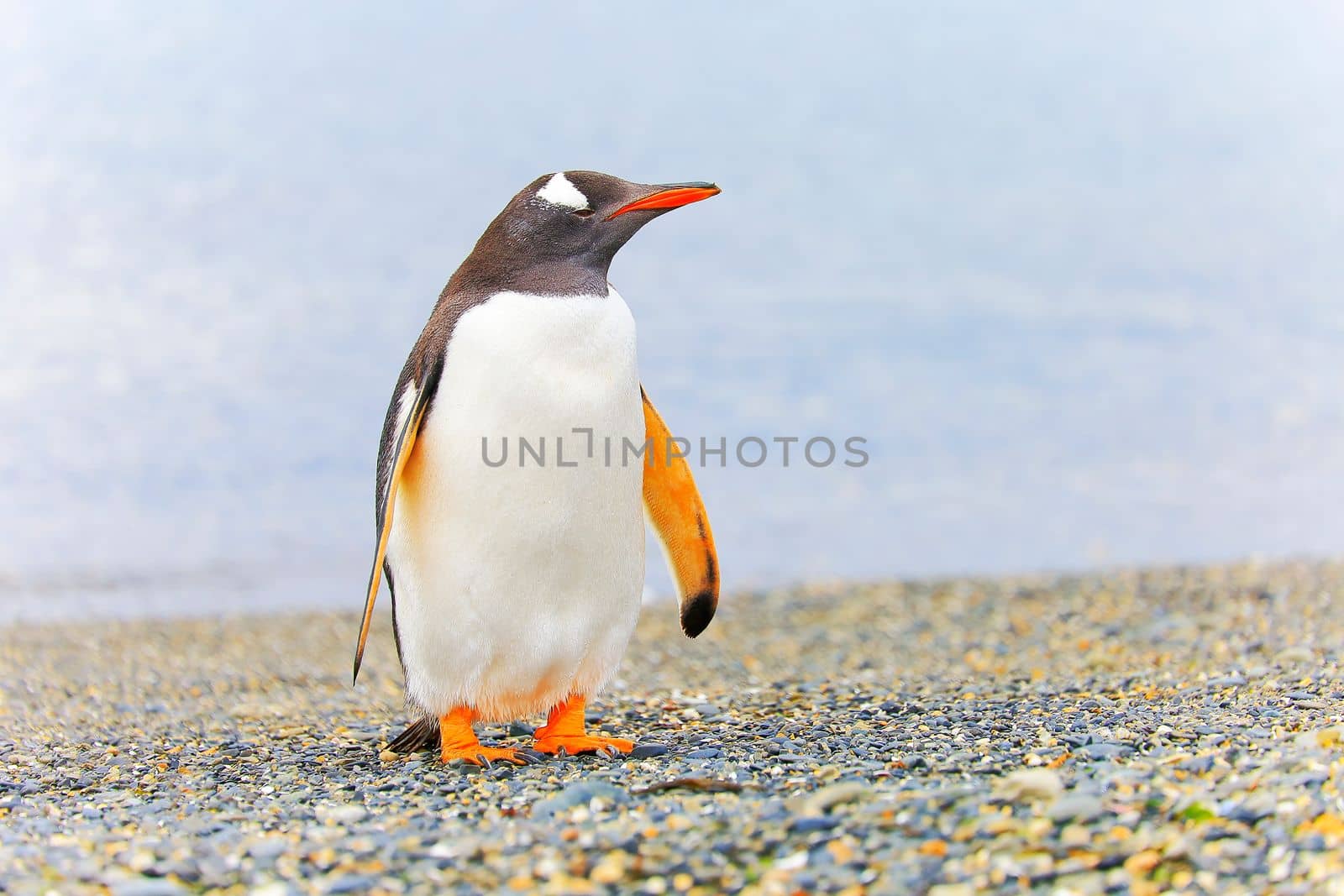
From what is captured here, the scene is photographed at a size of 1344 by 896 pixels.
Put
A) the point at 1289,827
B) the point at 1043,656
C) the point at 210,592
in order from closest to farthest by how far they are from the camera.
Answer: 1. the point at 1289,827
2. the point at 1043,656
3. the point at 210,592

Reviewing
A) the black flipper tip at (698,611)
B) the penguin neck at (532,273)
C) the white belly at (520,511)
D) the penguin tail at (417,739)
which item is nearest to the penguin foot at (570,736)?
the white belly at (520,511)

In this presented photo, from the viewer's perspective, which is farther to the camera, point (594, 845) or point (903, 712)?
point (903, 712)

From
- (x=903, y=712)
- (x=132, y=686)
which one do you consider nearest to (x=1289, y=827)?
(x=903, y=712)

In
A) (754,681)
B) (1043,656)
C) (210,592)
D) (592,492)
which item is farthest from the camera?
(210,592)

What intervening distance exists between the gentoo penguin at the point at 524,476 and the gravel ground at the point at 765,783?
33 centimetres

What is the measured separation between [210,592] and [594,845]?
10.5 m

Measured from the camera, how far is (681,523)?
4.98 m

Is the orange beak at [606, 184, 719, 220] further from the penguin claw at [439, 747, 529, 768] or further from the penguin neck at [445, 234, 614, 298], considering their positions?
the penguin claw at [439, 747, 529, 768]

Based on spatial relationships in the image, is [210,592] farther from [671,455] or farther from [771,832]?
[771,832]

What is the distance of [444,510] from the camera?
4.26 meters

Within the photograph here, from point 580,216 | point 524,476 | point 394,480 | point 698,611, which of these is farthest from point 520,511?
point 698,611

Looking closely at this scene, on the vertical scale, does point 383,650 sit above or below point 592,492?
below

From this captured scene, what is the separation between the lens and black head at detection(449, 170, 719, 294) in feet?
13.9

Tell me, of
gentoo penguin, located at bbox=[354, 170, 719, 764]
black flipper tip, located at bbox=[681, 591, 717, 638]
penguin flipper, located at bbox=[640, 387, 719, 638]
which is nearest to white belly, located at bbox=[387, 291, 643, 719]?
gentoo penguin, located at bbox=[354, 170, 719, 764]
